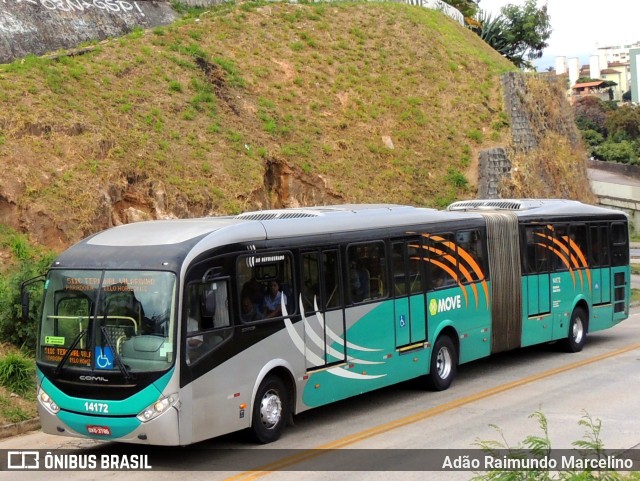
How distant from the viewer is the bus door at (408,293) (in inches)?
590

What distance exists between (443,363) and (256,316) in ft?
17.2

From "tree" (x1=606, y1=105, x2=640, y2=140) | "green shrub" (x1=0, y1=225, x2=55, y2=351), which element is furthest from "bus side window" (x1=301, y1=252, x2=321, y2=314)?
"tree" (x1=606, y1=105, x2=640, y2=140)

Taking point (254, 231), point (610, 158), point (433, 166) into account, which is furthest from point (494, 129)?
point (610, 158)

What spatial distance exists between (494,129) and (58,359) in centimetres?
2762

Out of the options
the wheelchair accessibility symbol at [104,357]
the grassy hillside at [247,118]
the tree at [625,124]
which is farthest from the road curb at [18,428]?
the tree at [625,124]

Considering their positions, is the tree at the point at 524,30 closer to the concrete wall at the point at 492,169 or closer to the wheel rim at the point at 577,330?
the concrete wall at the point at 492,169

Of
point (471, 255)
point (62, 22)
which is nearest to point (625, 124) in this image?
point (62, 22)

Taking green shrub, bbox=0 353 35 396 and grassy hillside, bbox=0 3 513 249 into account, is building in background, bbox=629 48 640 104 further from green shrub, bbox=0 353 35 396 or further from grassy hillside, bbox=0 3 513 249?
green shrub, bbox=0 353 35 396

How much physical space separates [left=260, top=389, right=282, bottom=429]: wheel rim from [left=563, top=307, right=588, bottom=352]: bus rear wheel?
9687mm

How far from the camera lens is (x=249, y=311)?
12.0 metres

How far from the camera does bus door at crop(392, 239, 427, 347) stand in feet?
49.2

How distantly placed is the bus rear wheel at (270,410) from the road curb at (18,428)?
3.75 metres

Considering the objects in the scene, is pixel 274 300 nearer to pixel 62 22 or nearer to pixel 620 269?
pixel 620 269

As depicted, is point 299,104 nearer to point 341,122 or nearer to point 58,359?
point 341,122
